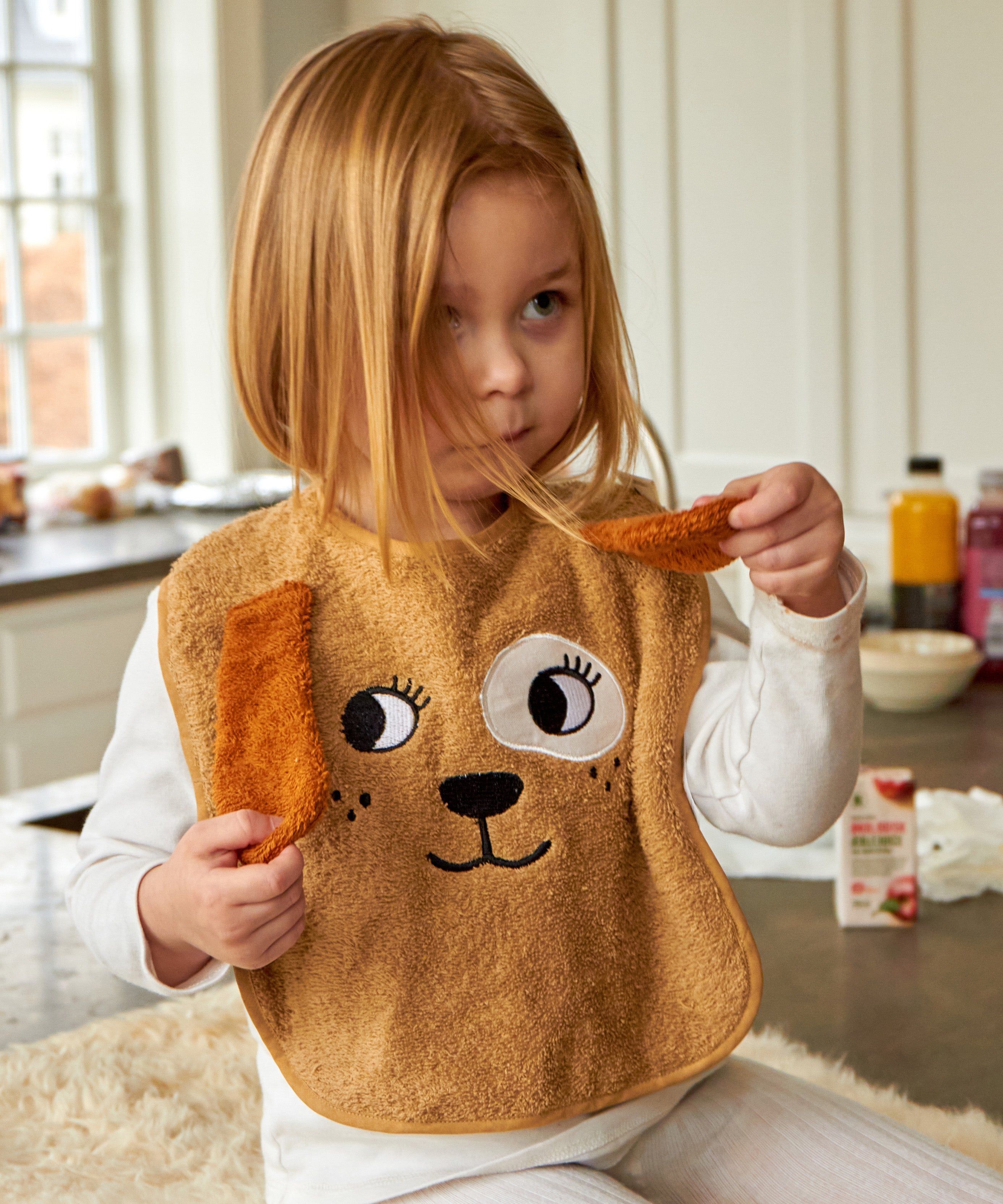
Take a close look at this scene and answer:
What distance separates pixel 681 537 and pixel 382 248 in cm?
23

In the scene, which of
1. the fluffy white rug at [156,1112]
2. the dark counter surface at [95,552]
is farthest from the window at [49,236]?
the fluffy white rug at [156,1112]

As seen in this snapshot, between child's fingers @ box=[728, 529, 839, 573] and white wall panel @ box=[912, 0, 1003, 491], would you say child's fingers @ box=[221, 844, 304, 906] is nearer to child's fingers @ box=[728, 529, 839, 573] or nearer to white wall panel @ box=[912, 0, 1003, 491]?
child's fingers @ box=[728, 529, 839, 573]

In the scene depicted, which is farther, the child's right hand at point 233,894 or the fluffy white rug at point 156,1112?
the fluffy white rug at point 156,1112

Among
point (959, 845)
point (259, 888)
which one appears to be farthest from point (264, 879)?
point (959, 845)

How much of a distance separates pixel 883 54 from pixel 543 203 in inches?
87.1

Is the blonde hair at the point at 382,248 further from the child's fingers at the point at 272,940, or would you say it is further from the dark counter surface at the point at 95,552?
the dark counter surface at the point at 95,552

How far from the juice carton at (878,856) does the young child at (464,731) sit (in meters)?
0.28

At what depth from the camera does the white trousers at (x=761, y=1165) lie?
73 centimetres

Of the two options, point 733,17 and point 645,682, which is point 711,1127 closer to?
point 645,682

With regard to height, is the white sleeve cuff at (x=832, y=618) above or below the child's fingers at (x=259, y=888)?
above

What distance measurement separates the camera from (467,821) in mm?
795

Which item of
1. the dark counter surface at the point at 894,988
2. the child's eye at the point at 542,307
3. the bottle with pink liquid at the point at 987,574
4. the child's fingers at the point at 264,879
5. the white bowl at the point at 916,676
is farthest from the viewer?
the bottle with pink liquid at the point at 987,574

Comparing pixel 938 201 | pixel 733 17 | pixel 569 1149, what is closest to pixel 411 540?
pixel 569 1149

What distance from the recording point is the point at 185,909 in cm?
71
